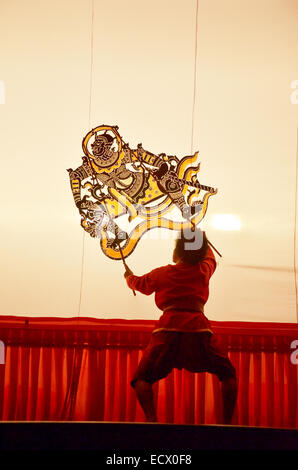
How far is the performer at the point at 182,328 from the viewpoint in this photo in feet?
11.2

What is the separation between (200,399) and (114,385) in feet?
1.66

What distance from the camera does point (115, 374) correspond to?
11.8 ft

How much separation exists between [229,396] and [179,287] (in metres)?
0.66

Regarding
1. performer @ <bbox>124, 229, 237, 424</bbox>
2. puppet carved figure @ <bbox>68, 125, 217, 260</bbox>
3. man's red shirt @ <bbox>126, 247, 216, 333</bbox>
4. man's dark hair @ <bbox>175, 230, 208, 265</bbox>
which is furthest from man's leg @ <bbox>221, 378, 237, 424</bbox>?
puppet carved figure @ <bbox>68, 125, 217, 260</bbox>

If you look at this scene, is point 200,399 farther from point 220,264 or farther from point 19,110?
point 19,110

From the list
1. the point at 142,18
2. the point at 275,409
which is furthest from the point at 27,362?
the point at 142,18

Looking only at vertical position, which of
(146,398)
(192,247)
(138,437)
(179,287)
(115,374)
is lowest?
(138,437)

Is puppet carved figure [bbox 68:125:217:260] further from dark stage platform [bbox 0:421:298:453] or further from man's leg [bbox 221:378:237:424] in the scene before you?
dark stage platform [bbox 0:421:298:453]

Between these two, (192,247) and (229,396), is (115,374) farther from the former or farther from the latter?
(192,247)

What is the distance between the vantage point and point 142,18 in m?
A: 3.83

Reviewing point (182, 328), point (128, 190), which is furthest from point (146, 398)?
point (128, 190)

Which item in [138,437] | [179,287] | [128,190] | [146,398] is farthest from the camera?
[128,190]

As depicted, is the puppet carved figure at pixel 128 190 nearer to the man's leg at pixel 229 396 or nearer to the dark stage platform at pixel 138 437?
the man's leg at pixel 229 396

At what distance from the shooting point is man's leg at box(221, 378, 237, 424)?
3.40 meters
